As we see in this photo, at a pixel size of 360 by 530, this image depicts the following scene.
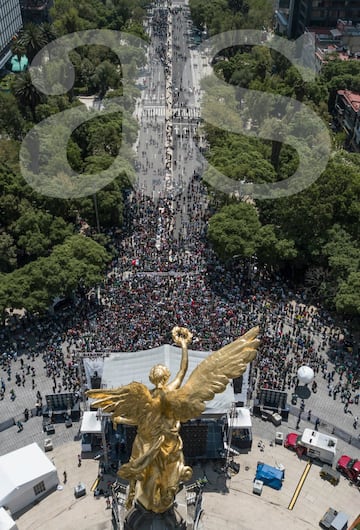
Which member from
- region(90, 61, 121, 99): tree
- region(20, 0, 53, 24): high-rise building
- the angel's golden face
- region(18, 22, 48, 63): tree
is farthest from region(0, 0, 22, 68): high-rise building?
the angel's golden face

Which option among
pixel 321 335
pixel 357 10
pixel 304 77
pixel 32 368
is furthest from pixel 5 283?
pixel 357 10

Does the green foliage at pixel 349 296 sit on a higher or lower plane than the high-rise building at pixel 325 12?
lower

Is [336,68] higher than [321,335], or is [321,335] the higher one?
[336,68]

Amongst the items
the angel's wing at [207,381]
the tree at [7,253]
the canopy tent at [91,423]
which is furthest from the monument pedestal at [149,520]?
the tree at [7,253]

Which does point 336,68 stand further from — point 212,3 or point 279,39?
point 212,3

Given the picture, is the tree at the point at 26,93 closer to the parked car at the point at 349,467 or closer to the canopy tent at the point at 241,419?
the canopy tent at the point at 241,419

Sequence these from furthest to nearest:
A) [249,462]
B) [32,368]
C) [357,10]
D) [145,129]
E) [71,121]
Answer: [357,10] < [145,129] < [71,121] < [32,368] < [249,462]

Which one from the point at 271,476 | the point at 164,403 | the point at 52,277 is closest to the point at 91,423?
the point at 271,476
